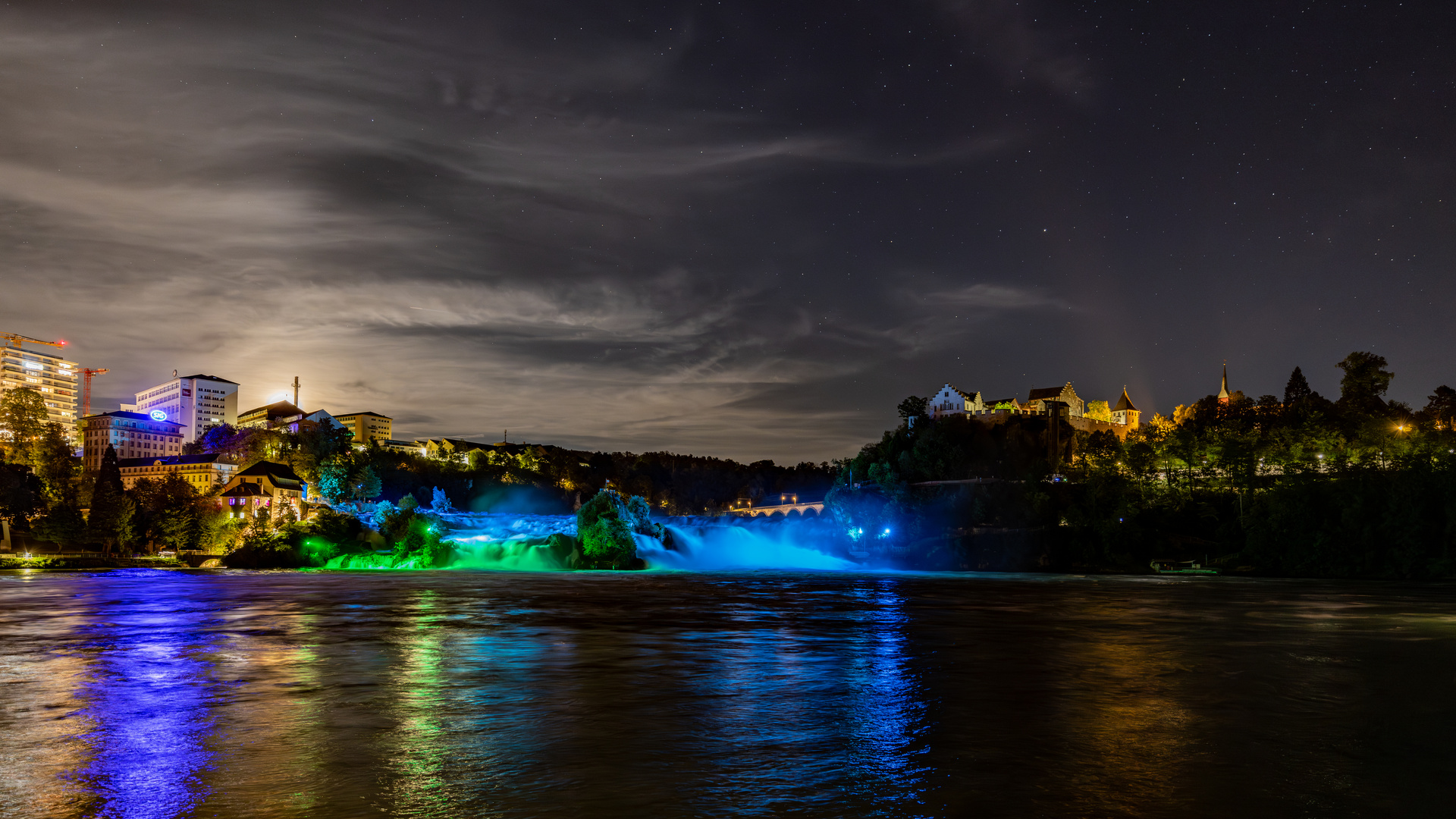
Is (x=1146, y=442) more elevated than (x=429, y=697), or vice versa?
(x=1146, y=442)

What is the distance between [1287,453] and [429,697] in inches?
3513

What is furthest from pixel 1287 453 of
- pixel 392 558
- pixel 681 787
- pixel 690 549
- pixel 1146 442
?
pixel 681 787

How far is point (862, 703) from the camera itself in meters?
15.7

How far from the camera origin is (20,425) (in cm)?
11712

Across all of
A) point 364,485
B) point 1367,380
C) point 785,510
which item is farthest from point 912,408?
point 364,485

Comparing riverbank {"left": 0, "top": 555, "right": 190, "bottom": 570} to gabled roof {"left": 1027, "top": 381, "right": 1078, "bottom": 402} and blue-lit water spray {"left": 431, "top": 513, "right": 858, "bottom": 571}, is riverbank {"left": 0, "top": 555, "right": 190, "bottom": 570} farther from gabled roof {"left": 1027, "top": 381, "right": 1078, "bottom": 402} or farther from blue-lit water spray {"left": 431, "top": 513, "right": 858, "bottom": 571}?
gabled roof {"left": 1027, "top": 381, "right": 1078, "bottom": 402}

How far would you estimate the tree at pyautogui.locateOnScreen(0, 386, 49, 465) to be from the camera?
116938mm

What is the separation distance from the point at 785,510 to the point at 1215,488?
226ft

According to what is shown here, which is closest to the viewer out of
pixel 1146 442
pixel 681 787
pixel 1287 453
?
pixel 681 787

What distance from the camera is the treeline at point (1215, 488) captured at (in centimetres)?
6931

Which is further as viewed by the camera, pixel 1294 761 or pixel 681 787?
pixel 1294 761

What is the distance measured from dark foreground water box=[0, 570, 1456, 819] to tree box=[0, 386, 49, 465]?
Answer: 107 meters

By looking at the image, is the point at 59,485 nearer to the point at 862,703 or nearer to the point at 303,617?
the point at 303,617

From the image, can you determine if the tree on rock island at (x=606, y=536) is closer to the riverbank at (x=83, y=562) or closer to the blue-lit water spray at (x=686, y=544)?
the blue-lit water spray at (x=686, y=544)
